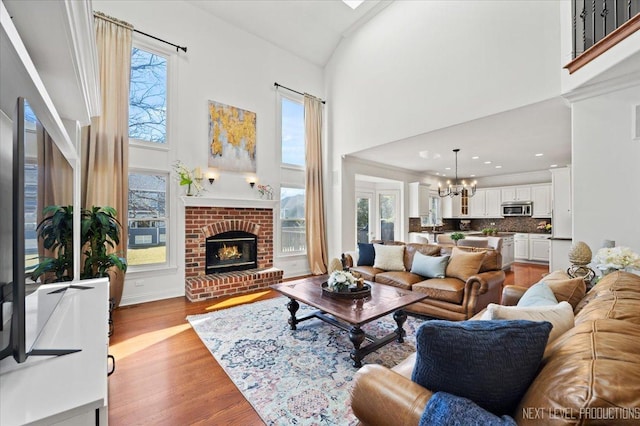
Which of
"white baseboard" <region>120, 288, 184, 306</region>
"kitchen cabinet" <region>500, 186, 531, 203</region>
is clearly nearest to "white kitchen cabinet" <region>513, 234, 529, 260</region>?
"kitchen cabinet" <region>500, 186, 531, 203</region>

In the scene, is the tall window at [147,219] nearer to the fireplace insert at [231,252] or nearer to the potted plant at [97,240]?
the fireplace insert at [231,252]

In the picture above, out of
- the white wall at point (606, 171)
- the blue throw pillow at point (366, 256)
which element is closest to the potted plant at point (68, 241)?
the blue throw pillow at point (366, 256)

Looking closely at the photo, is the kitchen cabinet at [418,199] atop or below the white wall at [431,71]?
below

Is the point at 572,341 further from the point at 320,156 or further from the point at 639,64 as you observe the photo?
the point at 320,156

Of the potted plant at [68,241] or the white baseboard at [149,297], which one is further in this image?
the white baseboard at [149,297]

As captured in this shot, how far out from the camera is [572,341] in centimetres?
90

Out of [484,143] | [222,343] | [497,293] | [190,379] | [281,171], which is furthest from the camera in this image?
[281,171]

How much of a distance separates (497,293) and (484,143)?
8.88 feet

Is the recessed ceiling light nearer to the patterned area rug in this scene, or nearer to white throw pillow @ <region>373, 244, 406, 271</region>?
white throw pillow @ <region>373, 244, 406, 271</region>

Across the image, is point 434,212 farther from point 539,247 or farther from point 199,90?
point 199,90

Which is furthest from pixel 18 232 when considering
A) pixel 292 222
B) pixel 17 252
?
pixel 292 222

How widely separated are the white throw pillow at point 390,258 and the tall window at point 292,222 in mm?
2065

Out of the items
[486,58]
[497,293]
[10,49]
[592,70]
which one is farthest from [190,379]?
[486,58]

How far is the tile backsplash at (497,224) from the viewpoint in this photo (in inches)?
292
